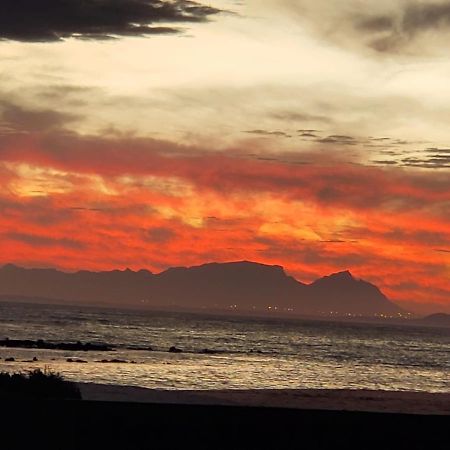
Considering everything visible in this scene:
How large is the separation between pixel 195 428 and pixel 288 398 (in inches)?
1053

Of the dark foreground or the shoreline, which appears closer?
the dark foreground

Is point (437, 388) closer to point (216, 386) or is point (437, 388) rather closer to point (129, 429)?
point (216, 386)

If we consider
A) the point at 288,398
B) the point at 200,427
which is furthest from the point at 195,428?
the point at 288,398

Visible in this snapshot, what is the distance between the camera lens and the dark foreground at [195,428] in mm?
11391

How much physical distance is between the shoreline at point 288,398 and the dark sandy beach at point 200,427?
19.3m

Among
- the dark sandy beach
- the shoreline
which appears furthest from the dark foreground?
the shoreline

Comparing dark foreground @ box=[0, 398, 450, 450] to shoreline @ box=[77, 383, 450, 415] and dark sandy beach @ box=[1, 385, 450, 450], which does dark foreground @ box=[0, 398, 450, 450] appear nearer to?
dark sandy beach @ box=[1, 385, 450, 450]

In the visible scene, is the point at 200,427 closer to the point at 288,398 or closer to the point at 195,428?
the point at 195,428

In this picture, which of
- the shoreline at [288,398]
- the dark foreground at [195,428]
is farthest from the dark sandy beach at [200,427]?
the shoreline at [288,398]

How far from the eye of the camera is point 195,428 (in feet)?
39.5

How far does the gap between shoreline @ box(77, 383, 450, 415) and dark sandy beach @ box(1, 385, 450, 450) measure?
1931 centimetres

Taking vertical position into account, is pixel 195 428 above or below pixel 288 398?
above

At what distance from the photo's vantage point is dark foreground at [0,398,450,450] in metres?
11.4

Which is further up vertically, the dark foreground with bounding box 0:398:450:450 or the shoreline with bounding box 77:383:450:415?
the dark foreground with bounding box 0:398:450:450
